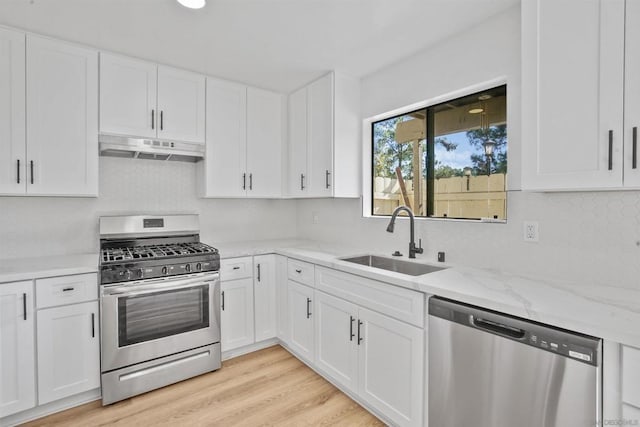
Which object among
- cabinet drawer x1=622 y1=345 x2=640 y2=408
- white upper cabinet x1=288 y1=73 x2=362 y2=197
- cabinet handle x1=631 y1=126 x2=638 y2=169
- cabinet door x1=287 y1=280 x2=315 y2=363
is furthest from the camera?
white upper cabinet x1=288 y1=73 x2=362 y2=197

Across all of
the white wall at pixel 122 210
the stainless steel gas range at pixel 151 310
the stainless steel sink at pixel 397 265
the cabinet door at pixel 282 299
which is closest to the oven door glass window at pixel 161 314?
the stainless steel gas range at pixel 151 310

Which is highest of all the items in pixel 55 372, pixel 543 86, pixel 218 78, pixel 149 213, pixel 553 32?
pixel 218 78

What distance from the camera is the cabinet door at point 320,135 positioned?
2861 millimetres

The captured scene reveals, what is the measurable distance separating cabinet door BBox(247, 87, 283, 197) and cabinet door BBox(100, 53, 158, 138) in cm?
89

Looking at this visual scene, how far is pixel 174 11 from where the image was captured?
1.97 m

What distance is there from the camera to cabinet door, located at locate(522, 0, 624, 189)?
4.35ft

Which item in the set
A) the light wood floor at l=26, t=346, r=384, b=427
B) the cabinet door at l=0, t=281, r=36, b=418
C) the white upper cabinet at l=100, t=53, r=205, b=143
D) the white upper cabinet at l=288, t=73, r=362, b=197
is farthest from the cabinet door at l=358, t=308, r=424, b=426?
the white upper cabinet at l=100, t=53, r=205, b=143

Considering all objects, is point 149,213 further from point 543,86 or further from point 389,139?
point 543,86

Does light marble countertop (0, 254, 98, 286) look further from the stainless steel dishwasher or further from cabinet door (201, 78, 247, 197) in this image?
the stainless steel dishwasher

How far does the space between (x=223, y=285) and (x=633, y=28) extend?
114 inches

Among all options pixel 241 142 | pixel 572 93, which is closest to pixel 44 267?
pixel 241 142

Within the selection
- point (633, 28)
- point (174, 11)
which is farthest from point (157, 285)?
point (633, 28)

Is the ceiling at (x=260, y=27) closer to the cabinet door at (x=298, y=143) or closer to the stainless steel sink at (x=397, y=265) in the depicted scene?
the cabinet door at (x=298, y=143)

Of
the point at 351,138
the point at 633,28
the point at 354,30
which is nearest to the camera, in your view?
the point at 633,28
